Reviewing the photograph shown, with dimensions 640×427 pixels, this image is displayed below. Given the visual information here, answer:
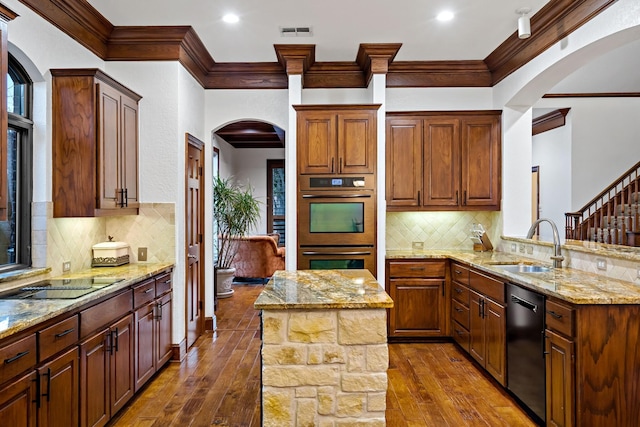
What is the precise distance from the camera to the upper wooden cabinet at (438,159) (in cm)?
471

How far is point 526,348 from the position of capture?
288cm

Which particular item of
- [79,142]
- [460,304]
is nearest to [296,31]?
[79,142]

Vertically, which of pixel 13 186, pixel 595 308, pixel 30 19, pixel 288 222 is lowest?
pixel 595 308

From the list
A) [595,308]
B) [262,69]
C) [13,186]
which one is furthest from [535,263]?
[13,186]

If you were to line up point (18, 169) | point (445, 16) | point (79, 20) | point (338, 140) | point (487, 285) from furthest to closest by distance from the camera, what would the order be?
point (338, 140), point (445, 16), point (487, 285), point (79, 20), point (18, 169)

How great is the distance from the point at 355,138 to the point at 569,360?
2.72m

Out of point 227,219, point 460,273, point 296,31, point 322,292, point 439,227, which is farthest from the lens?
point 227,219

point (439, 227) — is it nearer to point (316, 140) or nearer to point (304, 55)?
point (316, 140)

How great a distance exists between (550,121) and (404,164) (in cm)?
430

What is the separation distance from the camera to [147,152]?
3941 millimetres

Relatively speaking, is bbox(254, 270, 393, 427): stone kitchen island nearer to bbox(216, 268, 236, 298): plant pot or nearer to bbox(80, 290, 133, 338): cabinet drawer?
bbox(80, 290, 133, 338): cabinet drawer

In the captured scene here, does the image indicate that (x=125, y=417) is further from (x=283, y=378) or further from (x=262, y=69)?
(x=262, y=69)

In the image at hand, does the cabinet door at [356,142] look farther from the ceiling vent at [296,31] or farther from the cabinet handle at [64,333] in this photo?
the cabinet handle at [64,333]

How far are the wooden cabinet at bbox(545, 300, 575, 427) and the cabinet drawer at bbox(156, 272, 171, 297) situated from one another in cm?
291
